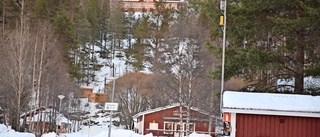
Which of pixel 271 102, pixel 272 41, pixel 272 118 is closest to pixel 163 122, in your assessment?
pixel 272 41

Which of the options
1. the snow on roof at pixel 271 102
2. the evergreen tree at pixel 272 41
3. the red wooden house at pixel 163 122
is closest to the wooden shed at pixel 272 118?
the snow on roof at pixel 271 102

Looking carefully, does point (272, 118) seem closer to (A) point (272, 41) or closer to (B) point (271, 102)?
(B) point (271, 102)

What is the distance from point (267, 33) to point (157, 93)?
31.0 m

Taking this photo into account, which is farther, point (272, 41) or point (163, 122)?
point (163, 122)

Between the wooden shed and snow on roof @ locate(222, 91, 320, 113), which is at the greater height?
snow on roof @ locate(222, 91, 320, 113)

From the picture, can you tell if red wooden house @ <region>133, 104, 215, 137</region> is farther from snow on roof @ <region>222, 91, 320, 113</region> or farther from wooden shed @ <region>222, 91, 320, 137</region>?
wooden shed @ <region>222, 91, 320, 137</region>

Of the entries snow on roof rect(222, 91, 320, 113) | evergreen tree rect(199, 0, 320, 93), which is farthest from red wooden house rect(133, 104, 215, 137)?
snow on roof rect(222, 91, 320, 113)

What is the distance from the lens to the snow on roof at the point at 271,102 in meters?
13.7

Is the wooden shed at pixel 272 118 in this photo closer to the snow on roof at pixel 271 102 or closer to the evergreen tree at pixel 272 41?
the snow on roof at pixel 271 102

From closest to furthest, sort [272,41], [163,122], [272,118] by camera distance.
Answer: [272,118] < [272,41] < [163,122]

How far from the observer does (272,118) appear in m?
13.9

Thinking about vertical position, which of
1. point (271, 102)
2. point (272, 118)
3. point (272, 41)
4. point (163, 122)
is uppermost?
point (272, 41)

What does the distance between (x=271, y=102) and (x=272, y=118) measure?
466 millimetres

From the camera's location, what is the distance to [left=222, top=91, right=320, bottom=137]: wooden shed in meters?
13.7
